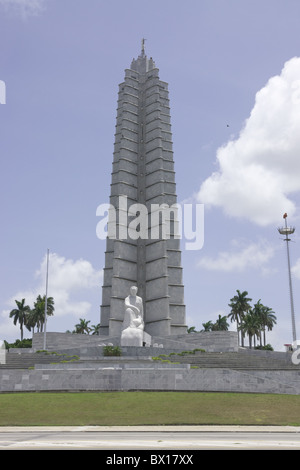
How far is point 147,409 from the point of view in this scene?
1927 cm

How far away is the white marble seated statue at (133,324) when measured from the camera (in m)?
41.7

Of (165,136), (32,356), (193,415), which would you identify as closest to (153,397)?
(193,415)

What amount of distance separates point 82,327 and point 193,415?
83131 millimetres

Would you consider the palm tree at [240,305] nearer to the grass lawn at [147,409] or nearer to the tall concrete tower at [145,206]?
the tall concrete tower at [145,206]

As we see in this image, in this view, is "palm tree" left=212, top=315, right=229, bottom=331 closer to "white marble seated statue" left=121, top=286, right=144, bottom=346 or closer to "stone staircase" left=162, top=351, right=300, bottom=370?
"white marble seated statue" left=121, top=286, right=144, bottom=346

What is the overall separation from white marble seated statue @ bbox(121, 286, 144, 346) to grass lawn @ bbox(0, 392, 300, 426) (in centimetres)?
1864

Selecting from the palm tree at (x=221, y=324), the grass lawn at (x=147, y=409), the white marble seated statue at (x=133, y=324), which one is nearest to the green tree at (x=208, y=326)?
the palm tree at (x=221, y=324)

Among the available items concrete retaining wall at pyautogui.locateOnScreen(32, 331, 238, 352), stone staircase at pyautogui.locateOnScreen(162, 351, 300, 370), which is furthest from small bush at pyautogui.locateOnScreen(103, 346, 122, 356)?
concrete retaining wall at pyautogui.locateOnScreen(32, 331, 238, 352)

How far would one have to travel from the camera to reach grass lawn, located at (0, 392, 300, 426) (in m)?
17.3

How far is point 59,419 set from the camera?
17.9m

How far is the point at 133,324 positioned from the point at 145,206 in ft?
76.7
